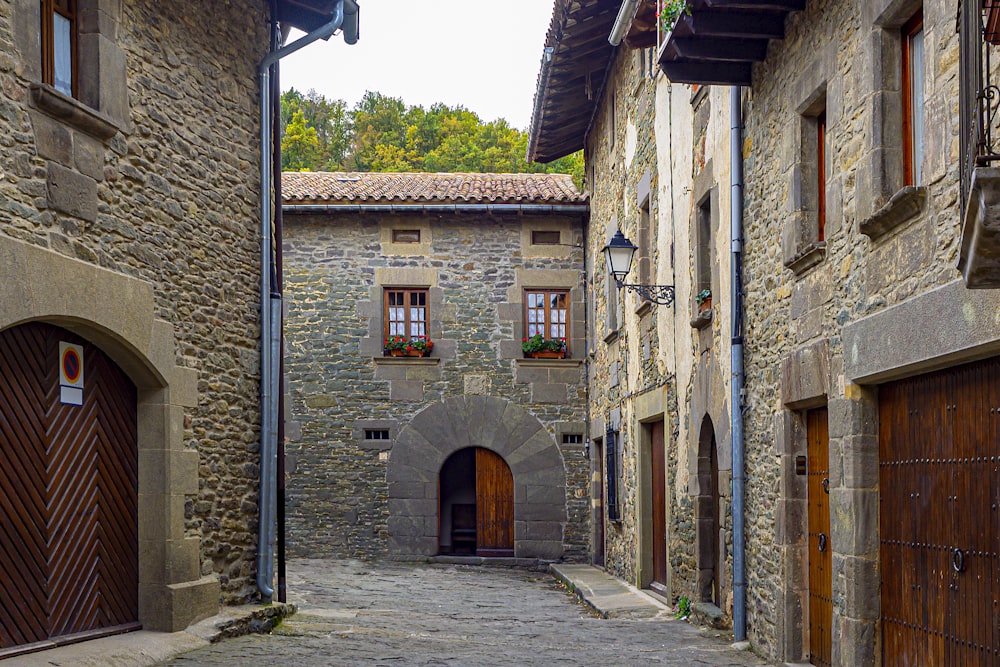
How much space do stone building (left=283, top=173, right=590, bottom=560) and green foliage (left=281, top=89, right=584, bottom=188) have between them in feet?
40.1

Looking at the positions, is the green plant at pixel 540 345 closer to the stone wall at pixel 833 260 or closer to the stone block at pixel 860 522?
the stone wall at pixel 833 260

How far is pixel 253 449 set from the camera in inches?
363

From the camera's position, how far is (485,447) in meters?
17.2

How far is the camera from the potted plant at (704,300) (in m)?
9.38

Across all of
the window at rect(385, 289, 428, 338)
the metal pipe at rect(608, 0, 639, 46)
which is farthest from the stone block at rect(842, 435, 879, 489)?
the window at rect(385, 289, 428, 338)

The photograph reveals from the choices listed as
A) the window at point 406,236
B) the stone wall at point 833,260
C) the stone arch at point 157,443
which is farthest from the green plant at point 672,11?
the window at point 406,236

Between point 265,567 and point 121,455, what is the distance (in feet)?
6.29

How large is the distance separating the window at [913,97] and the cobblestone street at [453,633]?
333cm

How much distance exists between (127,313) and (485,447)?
10213mm

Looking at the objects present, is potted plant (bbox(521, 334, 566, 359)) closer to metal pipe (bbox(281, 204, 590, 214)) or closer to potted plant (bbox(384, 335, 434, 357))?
potted plant (bbox(384, 335, 434, 357))

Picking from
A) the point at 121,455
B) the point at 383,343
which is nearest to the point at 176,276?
the point at 121,455

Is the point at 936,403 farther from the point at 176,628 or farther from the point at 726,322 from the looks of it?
the point at 176,628

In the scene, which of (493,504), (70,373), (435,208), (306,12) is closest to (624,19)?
(306,12)

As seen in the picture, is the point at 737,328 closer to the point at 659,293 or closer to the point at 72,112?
the point at 659,293
